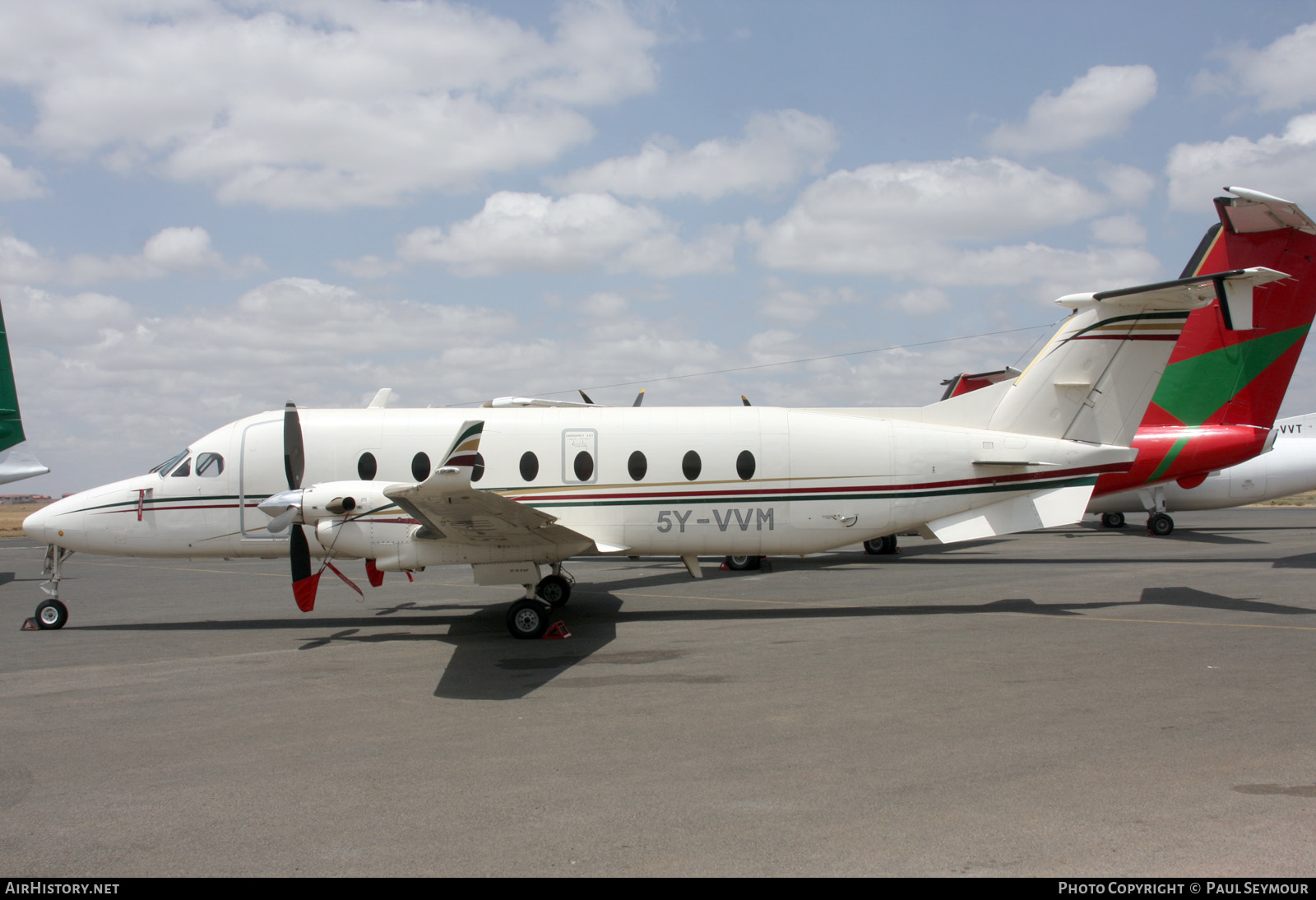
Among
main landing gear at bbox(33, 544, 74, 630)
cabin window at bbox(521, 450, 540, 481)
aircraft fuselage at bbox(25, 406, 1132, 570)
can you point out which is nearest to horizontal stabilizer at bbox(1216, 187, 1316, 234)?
aircraft fuselage at bbox(25, 406, 1132, 570)

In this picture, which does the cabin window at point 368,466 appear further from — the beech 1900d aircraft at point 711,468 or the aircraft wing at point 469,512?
the aircraft wing at point 469,512

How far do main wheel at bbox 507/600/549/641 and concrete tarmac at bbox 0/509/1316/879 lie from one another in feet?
0.98

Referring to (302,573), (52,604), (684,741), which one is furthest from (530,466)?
(52,604)

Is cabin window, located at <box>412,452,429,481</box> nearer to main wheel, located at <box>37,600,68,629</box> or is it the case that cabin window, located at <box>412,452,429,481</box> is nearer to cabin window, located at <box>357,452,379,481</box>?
cabin window, located at <box>357,452,379,481</box>

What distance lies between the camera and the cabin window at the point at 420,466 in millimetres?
12977

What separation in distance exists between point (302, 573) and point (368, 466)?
200 cm

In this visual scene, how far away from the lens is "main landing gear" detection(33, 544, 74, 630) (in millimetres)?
13109

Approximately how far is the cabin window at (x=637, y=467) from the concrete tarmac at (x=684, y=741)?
7.33 ft

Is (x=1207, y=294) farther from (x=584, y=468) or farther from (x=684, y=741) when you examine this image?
(x=684, y=741)

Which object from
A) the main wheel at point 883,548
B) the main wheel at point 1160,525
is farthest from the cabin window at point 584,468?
the main wheel at point 1160,525

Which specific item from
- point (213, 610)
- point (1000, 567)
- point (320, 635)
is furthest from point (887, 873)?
point (1000, 567)
